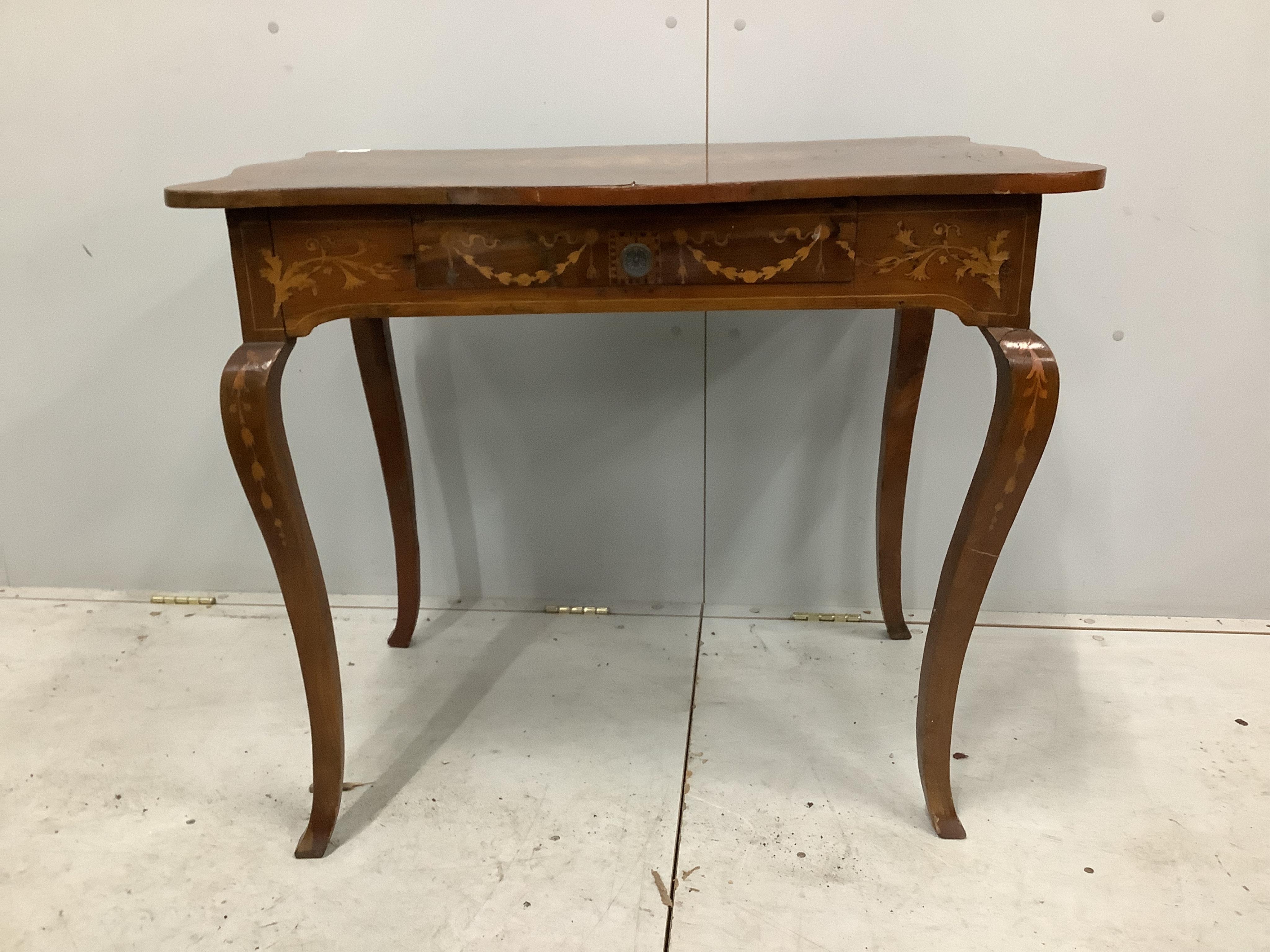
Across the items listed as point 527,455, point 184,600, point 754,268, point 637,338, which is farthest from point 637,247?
point 184,600

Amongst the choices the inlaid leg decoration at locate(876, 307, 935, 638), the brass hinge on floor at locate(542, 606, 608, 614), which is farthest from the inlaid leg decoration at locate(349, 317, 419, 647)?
the inlaid leg decoration at locate(876, 307, 935, 638)

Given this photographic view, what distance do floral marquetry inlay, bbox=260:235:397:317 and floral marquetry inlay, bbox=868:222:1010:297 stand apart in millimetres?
503

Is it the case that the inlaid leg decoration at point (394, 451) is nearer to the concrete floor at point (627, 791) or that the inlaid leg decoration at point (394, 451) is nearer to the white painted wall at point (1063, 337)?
the concrete floor at point (627, 791)

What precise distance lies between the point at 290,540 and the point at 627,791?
1.72 feet

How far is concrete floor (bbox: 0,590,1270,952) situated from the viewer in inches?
41.7

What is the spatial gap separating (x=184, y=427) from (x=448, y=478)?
0.48m

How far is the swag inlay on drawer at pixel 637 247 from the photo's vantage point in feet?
3.20

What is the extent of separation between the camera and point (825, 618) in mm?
1690

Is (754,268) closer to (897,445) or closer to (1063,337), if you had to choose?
(897,445)

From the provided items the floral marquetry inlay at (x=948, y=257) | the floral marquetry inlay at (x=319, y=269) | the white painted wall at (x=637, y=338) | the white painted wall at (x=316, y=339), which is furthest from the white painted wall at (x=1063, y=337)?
the floral marquetry inlay at (x=319, y=269)

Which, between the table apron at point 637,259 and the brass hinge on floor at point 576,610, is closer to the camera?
the table apron at point 637,259

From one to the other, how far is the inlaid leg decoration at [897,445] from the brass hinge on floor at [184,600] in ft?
A: 3.89

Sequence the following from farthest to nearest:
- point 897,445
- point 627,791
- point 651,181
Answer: point 897,445 < point 627,791 < point 651,181

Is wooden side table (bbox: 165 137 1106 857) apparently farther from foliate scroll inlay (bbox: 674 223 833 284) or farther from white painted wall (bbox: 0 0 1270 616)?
white painted wall (bbox: 0 0 1270 616)
